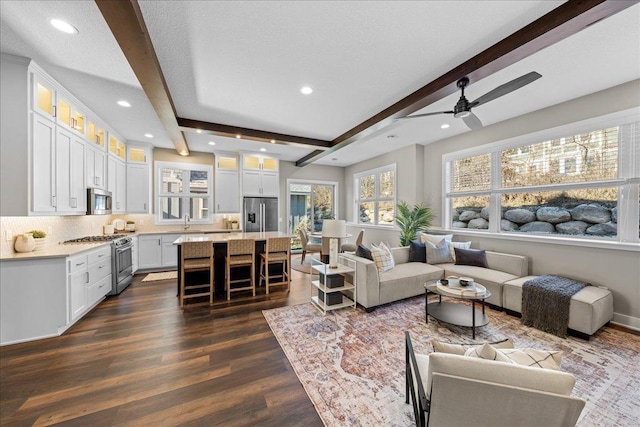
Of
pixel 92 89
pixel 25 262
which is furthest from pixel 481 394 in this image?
pixel 92 89

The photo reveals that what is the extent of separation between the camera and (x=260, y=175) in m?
6.36

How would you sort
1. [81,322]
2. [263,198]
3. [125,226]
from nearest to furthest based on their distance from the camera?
[81,322] < [125,226] < [263,198]

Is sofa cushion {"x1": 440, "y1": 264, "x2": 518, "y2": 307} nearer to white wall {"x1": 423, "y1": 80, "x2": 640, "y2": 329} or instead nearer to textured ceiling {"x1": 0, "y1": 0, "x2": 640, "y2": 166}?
white wall {"x1": 423, "y1": 80, "x2": 640, "y2": 329}

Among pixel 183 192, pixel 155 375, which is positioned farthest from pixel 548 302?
pixel 183 192

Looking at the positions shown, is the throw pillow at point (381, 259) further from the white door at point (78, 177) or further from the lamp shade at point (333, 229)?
the white door at point (78, 177)

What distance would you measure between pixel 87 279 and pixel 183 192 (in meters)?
3.14

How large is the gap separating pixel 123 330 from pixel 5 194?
1.88 meters

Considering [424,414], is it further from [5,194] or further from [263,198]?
[263,198]

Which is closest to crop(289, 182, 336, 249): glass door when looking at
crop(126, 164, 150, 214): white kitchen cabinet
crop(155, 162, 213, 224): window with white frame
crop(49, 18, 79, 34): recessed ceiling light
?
crop(155, 162, 213, 224): window with white frame

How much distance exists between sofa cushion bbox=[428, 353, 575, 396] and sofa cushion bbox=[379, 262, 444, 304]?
7.62 feet

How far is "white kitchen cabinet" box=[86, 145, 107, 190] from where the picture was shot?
12.2ft

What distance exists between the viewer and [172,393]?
1.85 m

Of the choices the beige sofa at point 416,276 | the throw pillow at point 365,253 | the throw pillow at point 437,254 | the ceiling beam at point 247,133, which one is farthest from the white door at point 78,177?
the throw pillow at point 437,254

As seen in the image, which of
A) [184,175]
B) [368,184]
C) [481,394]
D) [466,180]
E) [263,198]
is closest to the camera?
[481,394]
